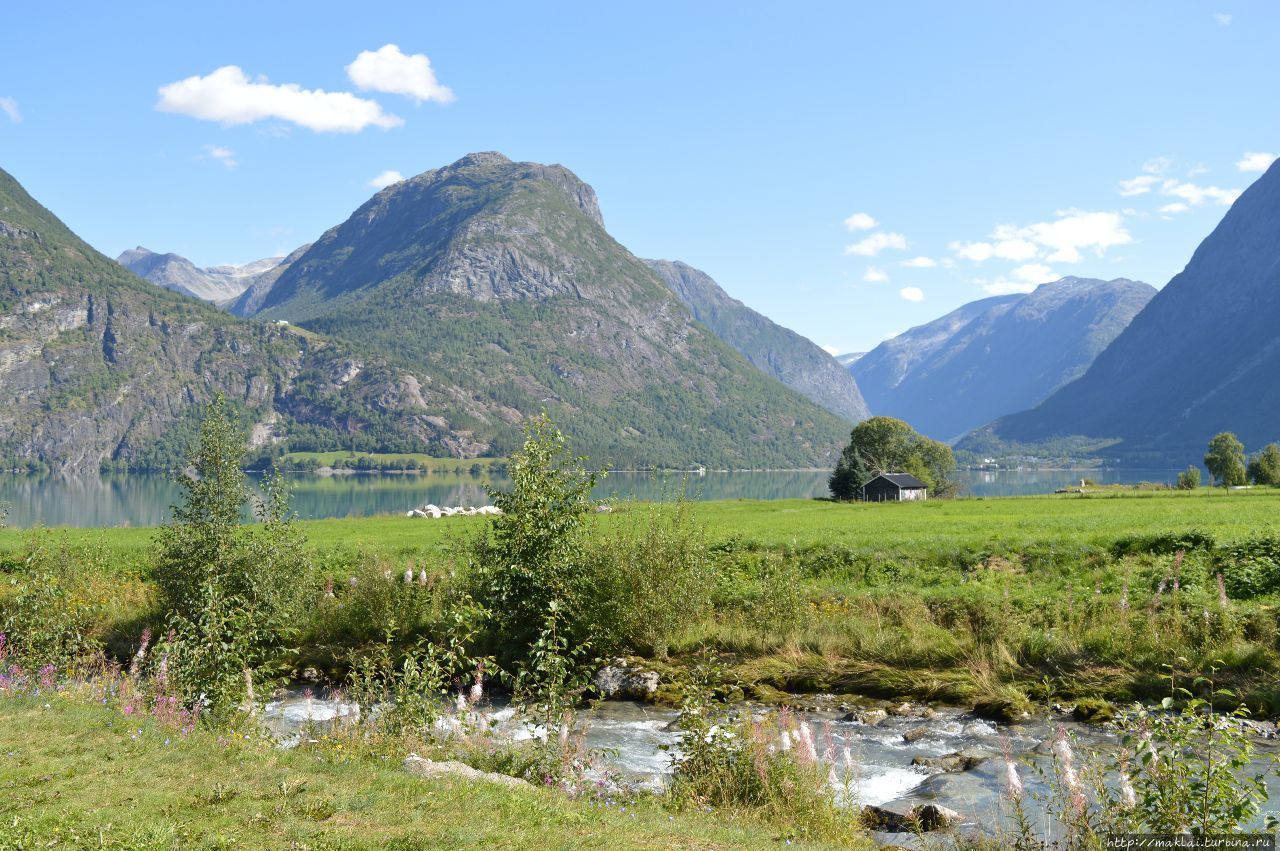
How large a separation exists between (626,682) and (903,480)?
247ft

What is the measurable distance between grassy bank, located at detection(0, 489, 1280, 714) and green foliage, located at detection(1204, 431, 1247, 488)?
78543mm

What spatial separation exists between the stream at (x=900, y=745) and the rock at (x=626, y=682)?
0.37 m

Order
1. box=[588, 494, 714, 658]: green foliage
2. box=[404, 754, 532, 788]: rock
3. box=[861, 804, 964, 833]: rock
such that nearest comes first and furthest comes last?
box=[404, 754, 532, 788]: rock, box=[861, 804, 964, 833]: rock, box=[588, 494, 714, 658]: green foliage

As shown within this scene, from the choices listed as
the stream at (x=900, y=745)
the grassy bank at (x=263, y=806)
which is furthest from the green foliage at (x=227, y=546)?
the grassy bank at (x=263, y=806)

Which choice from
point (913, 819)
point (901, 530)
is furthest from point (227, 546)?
point (901, 530)

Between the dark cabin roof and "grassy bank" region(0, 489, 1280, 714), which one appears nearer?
"grassy bank" region(0, 489, 1280, 714)

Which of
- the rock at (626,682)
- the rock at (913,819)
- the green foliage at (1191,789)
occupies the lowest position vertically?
the rock at (626,682)

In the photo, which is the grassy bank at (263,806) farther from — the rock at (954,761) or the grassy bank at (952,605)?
the grassy bank at (952,605)

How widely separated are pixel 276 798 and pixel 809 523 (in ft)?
118

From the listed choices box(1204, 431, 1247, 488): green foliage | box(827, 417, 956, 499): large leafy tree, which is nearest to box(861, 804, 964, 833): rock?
box(827, 417, 956, 499): large leafy tree

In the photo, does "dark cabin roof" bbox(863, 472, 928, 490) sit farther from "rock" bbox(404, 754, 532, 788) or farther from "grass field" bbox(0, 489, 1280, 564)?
"rock" bbox(404, 754, 532, 788)

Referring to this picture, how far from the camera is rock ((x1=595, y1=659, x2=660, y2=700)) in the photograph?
21844 mm

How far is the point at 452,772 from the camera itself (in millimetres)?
11250

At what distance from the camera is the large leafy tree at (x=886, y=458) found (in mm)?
96125
